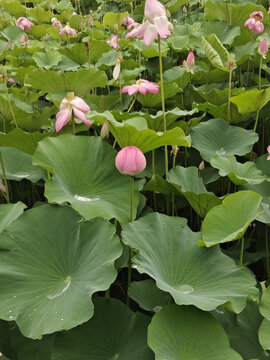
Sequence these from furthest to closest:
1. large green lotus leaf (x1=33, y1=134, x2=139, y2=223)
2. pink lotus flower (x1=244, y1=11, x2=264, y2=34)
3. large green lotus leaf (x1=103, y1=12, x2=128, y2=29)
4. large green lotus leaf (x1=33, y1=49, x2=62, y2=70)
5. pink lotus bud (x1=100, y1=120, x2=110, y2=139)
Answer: large green lotus leaf (x1=103, y1=12, x2=128, y2=29) < large green lotus leaf (x1=33, y1=49, x2=62, y2=70) < pink lotus flower (x1=244, y1=11, x2=264, y2=34) < pink lotus bud (x1=100, y1=120, x2=110, y2=139) < large green lotus leaf (x1=33, y1=134, x2=139, y2=223)

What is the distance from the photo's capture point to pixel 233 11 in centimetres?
218

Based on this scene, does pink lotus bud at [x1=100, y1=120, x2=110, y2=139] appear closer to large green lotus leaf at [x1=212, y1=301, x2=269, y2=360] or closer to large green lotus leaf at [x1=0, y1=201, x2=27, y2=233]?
large green lotus leaf at [x1=0, y1=201, x2=27, y2=233]

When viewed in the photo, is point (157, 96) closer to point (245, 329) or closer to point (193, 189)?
point (193, 189)

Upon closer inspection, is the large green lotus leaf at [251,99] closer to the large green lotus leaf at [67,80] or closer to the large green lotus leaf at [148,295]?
the large green lotus leaf at [67,80]

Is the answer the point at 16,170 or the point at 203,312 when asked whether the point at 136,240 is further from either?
the point at 16,170

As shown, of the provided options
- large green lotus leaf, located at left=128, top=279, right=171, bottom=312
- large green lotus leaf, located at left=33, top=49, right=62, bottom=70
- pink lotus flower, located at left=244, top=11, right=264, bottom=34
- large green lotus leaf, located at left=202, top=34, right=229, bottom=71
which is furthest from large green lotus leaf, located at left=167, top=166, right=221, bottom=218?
large green lotus leaf, located at left=33, top=49, right=62, bottom=70

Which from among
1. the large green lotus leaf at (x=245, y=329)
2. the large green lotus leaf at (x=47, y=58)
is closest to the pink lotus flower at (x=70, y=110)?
the large green lotus leaf at (x=245, y=329)

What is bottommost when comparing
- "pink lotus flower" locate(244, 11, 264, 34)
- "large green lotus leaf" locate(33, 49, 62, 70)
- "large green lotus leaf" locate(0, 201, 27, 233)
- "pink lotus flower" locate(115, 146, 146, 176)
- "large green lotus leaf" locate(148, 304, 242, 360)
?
"large green lotus leaf" locate(148, 304, 242, 360)

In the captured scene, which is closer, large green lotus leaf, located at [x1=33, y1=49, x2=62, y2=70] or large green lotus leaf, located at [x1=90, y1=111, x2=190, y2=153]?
large green lotus leaf, located at [x1=90, y1=111, x2=190, y2=153]

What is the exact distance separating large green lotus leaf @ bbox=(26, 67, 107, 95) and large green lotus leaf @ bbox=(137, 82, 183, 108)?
0.16m

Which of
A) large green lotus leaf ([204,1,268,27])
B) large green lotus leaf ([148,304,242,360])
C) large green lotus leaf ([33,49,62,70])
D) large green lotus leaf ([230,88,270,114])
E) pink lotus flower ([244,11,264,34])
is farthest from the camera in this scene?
large green lotus leaf ([204,1,268,27])

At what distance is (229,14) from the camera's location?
2207mm

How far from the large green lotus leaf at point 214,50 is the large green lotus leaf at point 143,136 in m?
0.56

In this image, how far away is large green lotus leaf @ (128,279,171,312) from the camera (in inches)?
34.9
